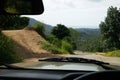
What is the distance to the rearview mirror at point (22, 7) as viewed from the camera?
→ 216 cm

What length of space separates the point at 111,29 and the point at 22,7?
200 feet

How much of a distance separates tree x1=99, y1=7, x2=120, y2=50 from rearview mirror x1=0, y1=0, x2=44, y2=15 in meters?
60.3

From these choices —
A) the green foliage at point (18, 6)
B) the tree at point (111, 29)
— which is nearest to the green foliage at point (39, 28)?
the tree at point (111, 29)

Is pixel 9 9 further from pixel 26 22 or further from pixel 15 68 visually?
pixel 26 22

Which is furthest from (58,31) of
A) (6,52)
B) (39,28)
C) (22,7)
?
(22,7)

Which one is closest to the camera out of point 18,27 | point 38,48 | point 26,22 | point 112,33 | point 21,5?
point 21,5

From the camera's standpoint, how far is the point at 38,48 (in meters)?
39.5

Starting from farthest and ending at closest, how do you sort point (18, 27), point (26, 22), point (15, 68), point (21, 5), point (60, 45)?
point (26, 22)
point (18, 27)
point (60, 45)
point (15, 68)
point (21, 5)

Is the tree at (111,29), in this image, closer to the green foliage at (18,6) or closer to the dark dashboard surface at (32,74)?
the dark dashboard surface at (32,74)

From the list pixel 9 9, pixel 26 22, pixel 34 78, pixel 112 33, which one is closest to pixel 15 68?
pixel 34 78

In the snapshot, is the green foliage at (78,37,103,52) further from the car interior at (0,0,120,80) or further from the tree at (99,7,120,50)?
the car interior at (0,0,120,80)

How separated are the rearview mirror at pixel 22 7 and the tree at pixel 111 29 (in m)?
60.3

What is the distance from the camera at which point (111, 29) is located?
62500 millimetres

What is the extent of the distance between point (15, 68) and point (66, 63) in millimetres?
571
